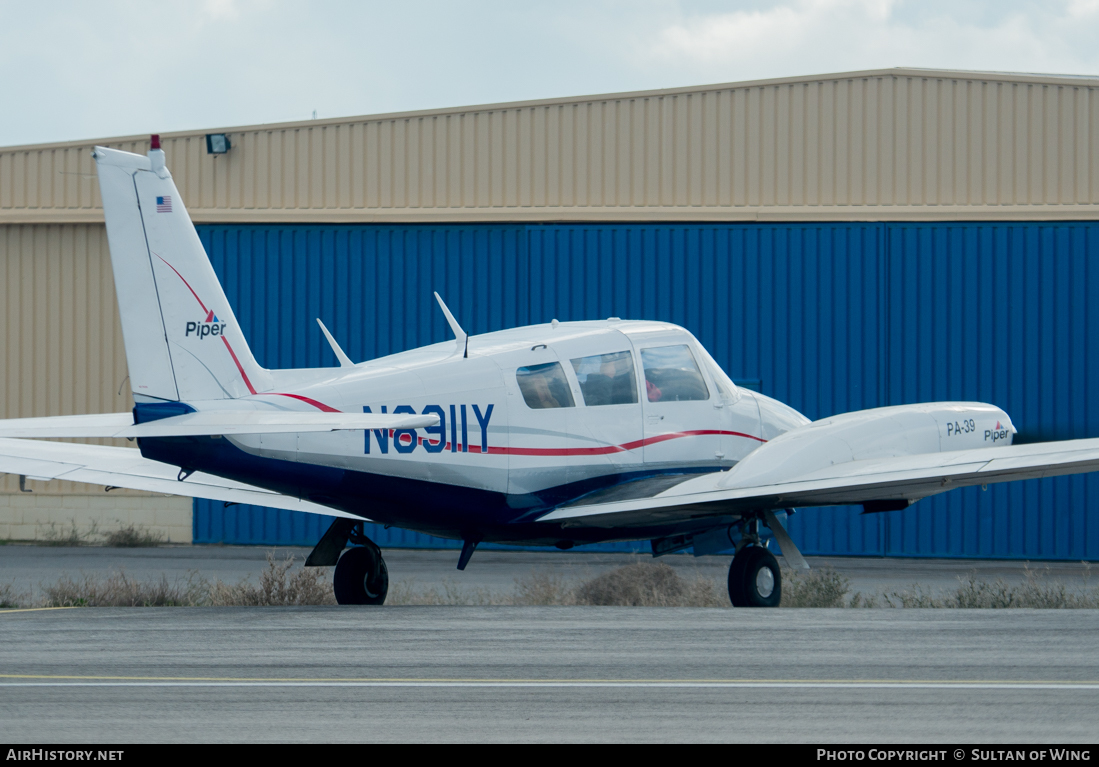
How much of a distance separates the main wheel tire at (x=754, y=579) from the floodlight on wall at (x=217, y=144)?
555 inches

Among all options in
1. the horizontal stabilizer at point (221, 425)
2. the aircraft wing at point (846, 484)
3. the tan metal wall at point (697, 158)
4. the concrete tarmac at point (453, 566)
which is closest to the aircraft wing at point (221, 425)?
the horizontal stabilizer at point (221, 425)

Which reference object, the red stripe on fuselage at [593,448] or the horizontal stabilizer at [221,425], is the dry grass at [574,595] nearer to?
the red stripe on fuselage at [593,448]

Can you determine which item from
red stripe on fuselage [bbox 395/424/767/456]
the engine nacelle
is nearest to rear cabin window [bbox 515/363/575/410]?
red stripe on fuselage [bbox 395/424/767/456]

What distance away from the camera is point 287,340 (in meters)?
21.5

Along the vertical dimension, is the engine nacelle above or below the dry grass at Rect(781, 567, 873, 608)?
above

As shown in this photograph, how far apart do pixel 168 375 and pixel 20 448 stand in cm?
318

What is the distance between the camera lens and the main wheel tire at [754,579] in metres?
11.5

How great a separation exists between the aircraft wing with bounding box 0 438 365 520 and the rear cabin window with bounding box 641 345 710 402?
10.3ft

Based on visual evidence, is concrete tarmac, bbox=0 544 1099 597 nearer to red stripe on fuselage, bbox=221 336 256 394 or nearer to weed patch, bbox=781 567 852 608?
weed patch, bbox=781 567 852 608

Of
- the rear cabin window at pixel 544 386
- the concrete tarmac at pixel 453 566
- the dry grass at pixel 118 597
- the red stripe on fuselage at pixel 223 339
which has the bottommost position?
the concrete tarmac at pixel 453 566

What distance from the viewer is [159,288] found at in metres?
9.98

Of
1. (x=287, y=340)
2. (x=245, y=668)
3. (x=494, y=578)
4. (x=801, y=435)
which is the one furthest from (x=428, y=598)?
(x=287, y=340)

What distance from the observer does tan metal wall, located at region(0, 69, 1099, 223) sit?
19578 mm

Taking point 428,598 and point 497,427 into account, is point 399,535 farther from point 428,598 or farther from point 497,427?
point 497,427
